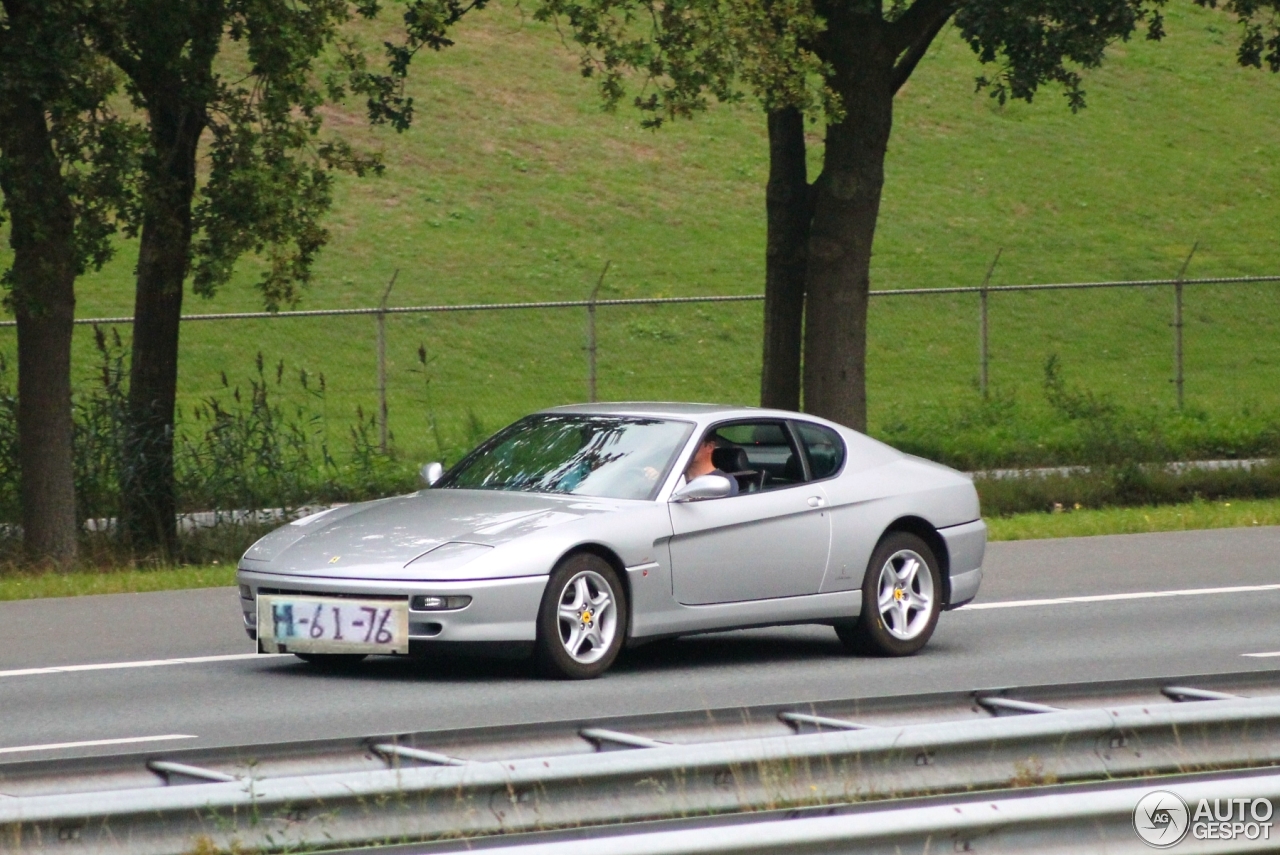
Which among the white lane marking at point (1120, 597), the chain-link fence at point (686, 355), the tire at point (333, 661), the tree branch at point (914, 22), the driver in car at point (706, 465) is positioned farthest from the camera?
the chain-link fence at point (686, 355)

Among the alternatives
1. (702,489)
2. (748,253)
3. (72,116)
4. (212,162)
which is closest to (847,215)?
(212,162)

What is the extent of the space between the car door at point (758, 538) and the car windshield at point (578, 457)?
0.31 meters

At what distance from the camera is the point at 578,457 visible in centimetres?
1000

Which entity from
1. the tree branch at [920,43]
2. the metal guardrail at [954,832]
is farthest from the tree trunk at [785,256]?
the metal guardrail at [954,832]


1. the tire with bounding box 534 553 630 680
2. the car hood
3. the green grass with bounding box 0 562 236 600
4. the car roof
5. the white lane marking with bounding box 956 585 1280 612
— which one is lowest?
the green grass with bounding box 0 562 236 600

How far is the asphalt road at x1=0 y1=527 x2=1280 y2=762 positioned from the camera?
830 centimetres

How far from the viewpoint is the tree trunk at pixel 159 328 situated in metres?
16.3

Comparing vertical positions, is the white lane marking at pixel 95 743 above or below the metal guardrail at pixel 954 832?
below

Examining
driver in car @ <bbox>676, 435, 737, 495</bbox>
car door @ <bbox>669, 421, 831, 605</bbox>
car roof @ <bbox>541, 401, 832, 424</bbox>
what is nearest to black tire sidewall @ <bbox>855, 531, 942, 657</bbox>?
car door @ <bbox>669, 421, 831, 605</bbox>

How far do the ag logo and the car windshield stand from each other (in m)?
4.68

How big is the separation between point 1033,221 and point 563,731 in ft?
128

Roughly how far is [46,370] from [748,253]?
25372 mm

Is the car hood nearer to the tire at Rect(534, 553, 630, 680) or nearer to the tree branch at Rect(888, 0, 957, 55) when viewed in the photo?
the tire at Rect(534, 553, 630, 680)

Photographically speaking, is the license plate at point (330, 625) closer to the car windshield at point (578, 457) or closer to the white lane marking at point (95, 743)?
the white lane marking at point (95, 743)
